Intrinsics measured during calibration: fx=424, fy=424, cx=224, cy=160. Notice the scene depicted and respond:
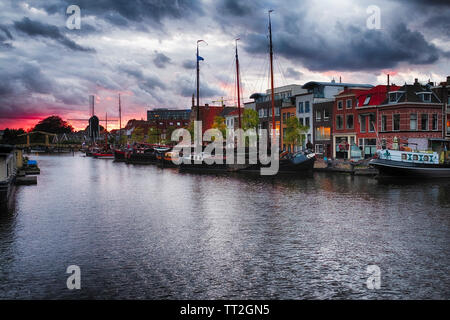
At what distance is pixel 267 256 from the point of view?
1327 centimetres

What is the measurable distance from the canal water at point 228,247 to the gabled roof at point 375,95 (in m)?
34.2

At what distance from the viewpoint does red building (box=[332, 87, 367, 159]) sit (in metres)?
63.5

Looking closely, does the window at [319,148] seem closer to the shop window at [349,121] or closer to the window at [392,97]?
the shop window at [349,121]

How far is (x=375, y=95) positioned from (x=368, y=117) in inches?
128

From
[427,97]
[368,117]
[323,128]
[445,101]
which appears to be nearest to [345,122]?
[368,117]

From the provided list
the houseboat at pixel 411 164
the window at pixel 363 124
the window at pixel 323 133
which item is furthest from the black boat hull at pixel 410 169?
the window at pixel 323 133

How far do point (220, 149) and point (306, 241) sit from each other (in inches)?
1803

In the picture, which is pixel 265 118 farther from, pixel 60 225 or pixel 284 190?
pixel 60 225

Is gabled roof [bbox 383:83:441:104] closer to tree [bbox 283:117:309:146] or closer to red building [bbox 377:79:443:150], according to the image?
red building [bbox 377:79:443:150]

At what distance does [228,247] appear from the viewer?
14445mm

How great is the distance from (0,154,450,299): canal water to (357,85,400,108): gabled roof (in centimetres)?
3421

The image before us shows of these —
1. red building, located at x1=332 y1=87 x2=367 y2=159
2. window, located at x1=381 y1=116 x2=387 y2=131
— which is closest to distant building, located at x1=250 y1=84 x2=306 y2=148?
red building, located at x1=332 y1=87 x2=367 y2=159

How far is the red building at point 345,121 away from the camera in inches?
2501
